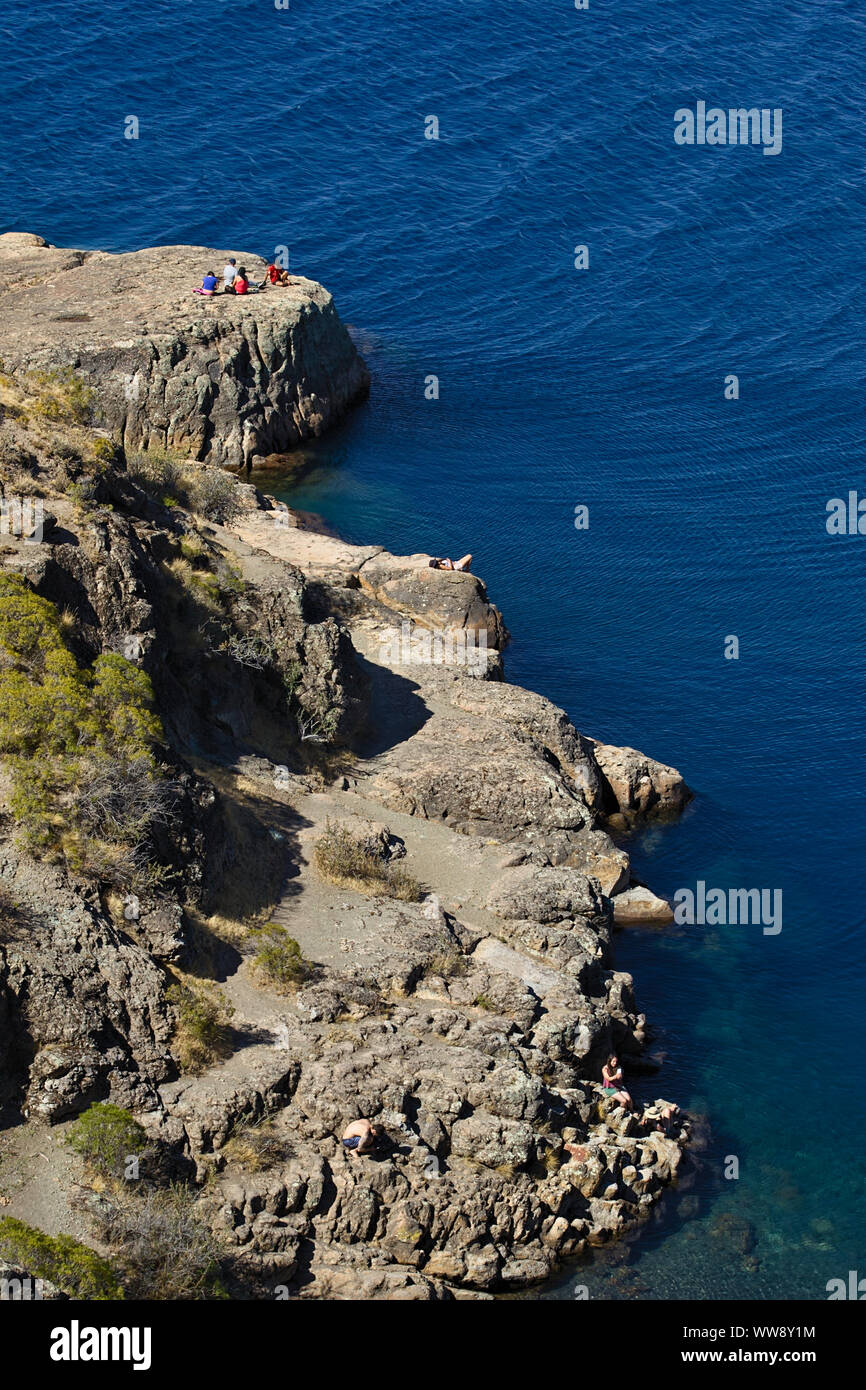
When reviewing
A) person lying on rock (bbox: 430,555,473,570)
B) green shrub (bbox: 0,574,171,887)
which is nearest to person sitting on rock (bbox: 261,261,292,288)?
person lying on rock (bbox: 430,555,473,570)

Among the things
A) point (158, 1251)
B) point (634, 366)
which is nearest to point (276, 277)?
point (634, 366)

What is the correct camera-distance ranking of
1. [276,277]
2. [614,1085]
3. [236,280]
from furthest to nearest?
1. [276,277]
2. [236,280]
3. [614,1085]

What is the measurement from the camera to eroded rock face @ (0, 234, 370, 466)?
61.9 meters

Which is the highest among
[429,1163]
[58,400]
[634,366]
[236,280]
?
[236,280]

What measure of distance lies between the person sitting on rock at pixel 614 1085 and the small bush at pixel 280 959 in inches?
269

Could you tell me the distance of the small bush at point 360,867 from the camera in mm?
37125

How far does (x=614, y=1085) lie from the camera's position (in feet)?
116

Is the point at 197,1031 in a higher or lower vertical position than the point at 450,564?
lower

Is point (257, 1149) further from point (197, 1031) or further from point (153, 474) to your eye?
point (153, 474)

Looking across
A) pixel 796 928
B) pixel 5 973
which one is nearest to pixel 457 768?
pixel 796 928

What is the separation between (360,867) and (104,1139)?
36.8 feet

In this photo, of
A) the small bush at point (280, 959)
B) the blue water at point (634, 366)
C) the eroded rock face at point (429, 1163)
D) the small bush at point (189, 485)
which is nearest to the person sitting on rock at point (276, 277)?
the blue water at point (634, 366)

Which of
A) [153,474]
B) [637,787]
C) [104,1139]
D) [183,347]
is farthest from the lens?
[183,347]

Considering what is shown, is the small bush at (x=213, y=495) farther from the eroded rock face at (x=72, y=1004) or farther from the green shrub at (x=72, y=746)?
the eroded rock face at (x=72, y=1004)
